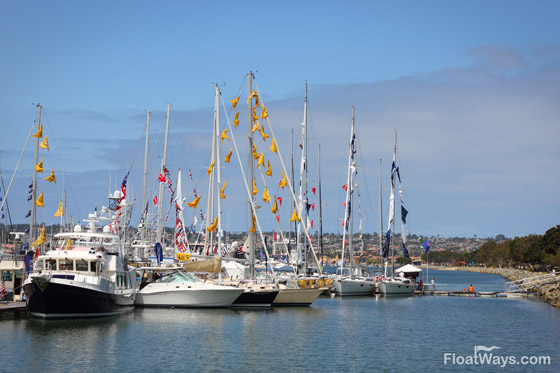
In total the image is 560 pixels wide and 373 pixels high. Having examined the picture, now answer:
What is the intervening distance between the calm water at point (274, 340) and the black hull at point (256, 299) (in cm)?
109

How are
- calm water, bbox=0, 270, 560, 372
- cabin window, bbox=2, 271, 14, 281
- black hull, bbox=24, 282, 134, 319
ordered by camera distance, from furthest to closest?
cabin window, bbox=2, 271, 14, 281, black hull, bbox=24, 282, 134, 319, calm water, bbox=0, 270, 560, 372

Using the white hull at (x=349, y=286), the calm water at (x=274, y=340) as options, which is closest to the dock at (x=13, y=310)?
the calm water at (x=274, y=340)

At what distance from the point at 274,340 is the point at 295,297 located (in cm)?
1701

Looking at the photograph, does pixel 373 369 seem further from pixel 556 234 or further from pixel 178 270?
pixel 556 234

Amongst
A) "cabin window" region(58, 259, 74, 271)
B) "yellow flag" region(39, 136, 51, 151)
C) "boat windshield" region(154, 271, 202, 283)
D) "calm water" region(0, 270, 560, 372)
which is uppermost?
"yellow flag" region(39, 136, 51, 151)

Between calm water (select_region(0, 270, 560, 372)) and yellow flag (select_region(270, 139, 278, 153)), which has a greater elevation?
yellow flag (select_region(270, 139, 278, 153))

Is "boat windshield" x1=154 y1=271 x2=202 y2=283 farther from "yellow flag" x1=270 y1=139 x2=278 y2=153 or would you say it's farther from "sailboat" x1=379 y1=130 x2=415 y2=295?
"sailboat" x1=379 y1=130 x2=415 y2=295

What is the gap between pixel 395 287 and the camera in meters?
78.8

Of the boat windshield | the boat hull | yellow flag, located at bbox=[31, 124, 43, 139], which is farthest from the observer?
the boat hull

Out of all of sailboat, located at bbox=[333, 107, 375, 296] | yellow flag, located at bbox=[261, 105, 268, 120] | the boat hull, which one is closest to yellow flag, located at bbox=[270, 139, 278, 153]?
yellow flag, located at bbox=[261, 105, 268, 120]

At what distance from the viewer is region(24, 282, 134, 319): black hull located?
4409 centimetres

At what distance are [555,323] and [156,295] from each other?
99.0 feet

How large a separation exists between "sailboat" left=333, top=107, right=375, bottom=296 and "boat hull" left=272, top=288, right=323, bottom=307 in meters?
17.5

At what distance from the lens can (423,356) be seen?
37.5 metres
